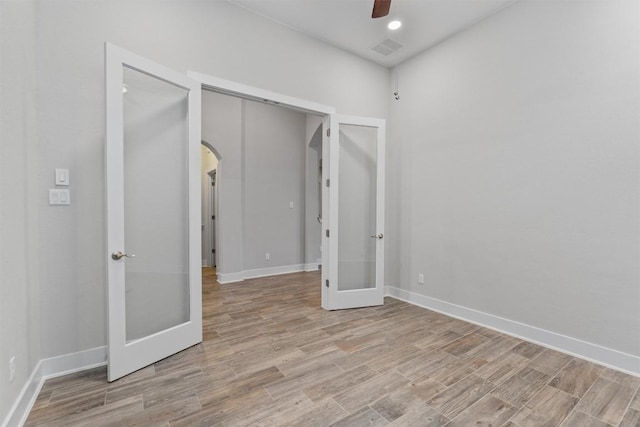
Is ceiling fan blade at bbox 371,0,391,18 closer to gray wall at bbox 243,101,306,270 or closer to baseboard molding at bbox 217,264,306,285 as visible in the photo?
gray wall at bbox 243,101,306,270

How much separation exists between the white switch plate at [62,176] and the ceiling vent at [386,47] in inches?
138

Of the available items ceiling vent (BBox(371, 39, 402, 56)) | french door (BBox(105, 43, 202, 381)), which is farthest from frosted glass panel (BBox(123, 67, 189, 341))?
ceiling vent (BBox(371, 39, 402, 56))

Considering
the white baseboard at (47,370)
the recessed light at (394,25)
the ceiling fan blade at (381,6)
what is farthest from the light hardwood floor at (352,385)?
the recessed light at (394,25)

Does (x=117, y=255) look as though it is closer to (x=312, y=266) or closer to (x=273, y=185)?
(x=273, y=185)

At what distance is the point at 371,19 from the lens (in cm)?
316

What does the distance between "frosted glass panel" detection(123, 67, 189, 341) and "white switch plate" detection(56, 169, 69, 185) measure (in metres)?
0.39

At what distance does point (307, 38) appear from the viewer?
135 inches

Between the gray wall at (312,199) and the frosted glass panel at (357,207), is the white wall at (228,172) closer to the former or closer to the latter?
the gray wall at (312,199)

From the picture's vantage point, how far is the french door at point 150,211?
2.05 m

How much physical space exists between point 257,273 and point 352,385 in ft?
12.1

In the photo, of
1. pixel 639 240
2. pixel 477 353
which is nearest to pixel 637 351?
pixel 639 240

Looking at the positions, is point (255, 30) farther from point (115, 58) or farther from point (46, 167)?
point (46, 167)

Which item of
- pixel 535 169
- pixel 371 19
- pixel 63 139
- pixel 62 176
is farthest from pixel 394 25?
pixel 62 176

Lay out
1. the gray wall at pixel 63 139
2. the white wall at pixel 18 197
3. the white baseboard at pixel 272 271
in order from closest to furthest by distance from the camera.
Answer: the white wall at pixel 18 197
the gray wall at pixel 63 139
the white baseboard at pixel 272 271
